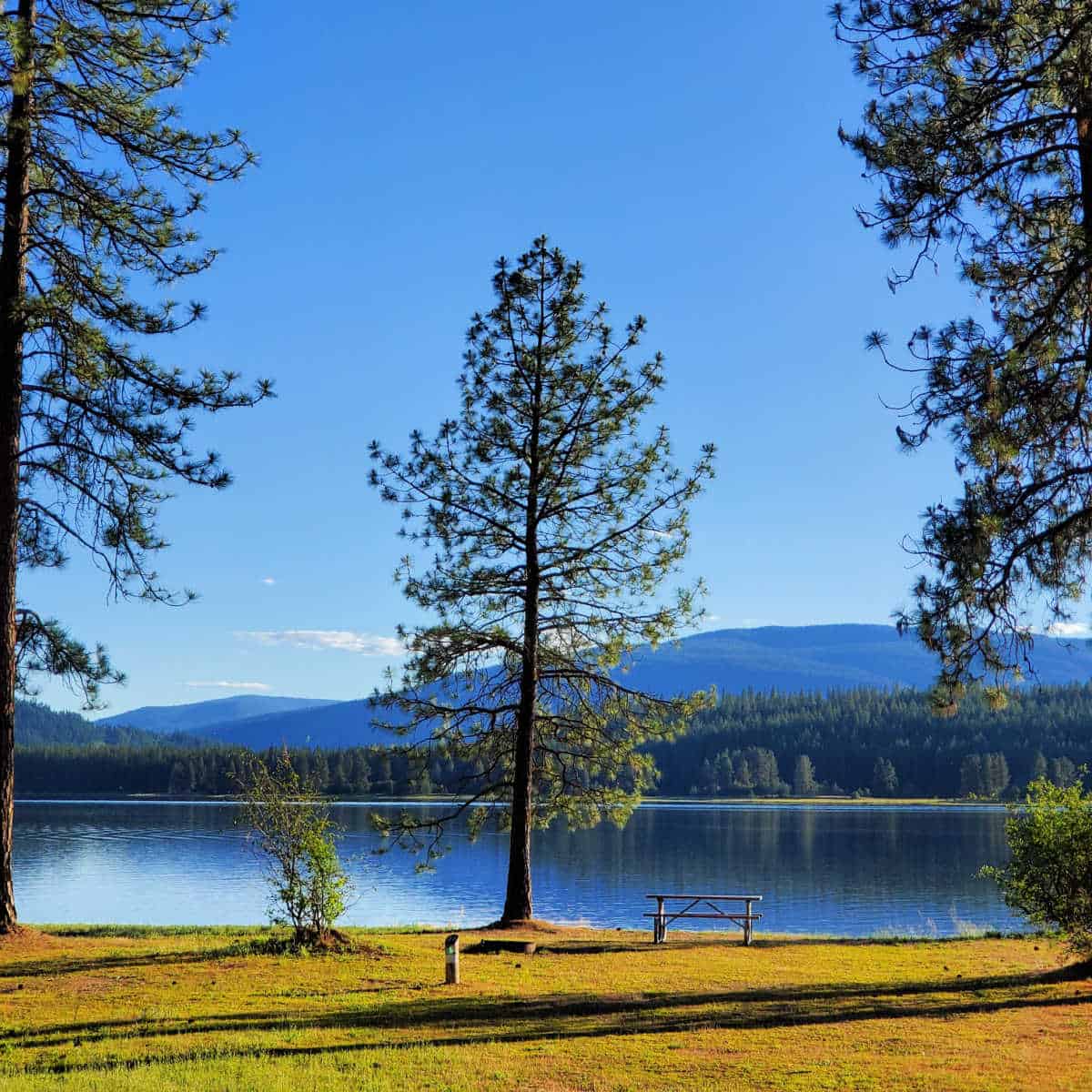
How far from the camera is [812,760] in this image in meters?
174

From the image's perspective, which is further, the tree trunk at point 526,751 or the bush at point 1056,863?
the tree trunk at point 526,751

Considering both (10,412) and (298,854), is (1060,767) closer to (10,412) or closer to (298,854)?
(298,854)

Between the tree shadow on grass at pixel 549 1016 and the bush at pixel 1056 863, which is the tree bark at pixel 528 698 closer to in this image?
the tree shadow on grass at pixel 549 1016

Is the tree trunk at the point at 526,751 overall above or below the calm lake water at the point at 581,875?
above

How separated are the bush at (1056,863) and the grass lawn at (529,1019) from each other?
2.67 ft

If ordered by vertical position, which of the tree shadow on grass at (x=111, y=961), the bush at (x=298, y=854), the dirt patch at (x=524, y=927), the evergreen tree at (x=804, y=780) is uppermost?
the bush at (x=298, y=854)

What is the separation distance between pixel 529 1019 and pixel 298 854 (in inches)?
231

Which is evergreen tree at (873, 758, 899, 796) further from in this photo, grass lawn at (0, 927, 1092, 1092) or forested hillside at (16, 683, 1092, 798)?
grass lawn at (0, 927, 1092, 1092)

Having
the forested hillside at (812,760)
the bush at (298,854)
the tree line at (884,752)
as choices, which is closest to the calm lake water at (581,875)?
the bush at (298,854)

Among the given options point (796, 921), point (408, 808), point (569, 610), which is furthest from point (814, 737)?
point (569, 610)

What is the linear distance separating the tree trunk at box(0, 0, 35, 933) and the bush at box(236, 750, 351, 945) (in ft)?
11.0

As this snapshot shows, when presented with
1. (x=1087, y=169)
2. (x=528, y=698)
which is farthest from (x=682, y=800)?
(x=1087, y=169)

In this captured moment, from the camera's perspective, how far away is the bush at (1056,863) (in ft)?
48.2

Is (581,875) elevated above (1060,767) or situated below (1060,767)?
above
